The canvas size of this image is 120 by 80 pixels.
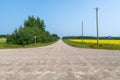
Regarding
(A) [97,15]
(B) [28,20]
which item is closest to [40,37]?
(B) [28,20]

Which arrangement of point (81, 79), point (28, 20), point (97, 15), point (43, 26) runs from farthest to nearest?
point (43, 26), point (28, 20), point (97, 15), point (81, 79)

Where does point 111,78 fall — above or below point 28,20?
below

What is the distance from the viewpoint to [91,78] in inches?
431

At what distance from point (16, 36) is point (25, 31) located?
5.23 metres

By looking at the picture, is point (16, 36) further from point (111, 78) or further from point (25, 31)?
point (111, 78)

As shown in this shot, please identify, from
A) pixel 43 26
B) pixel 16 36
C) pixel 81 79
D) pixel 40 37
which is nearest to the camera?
pixel 81 79

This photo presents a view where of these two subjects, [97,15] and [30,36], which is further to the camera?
[30,36]

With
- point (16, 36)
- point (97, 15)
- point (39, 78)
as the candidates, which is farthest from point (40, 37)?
point (39, 78)

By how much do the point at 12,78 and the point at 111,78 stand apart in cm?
419

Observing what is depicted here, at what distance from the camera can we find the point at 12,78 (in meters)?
11.0

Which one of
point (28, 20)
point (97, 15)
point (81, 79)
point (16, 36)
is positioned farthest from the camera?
point (28, 20)

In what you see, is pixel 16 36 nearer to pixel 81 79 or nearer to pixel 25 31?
pixel 25 31

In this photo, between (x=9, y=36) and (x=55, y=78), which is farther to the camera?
(x=9, y=36)

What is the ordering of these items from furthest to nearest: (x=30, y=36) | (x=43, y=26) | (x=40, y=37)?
(x=43, y=26) → (x=40, y=37) → (x=30, y=36)
